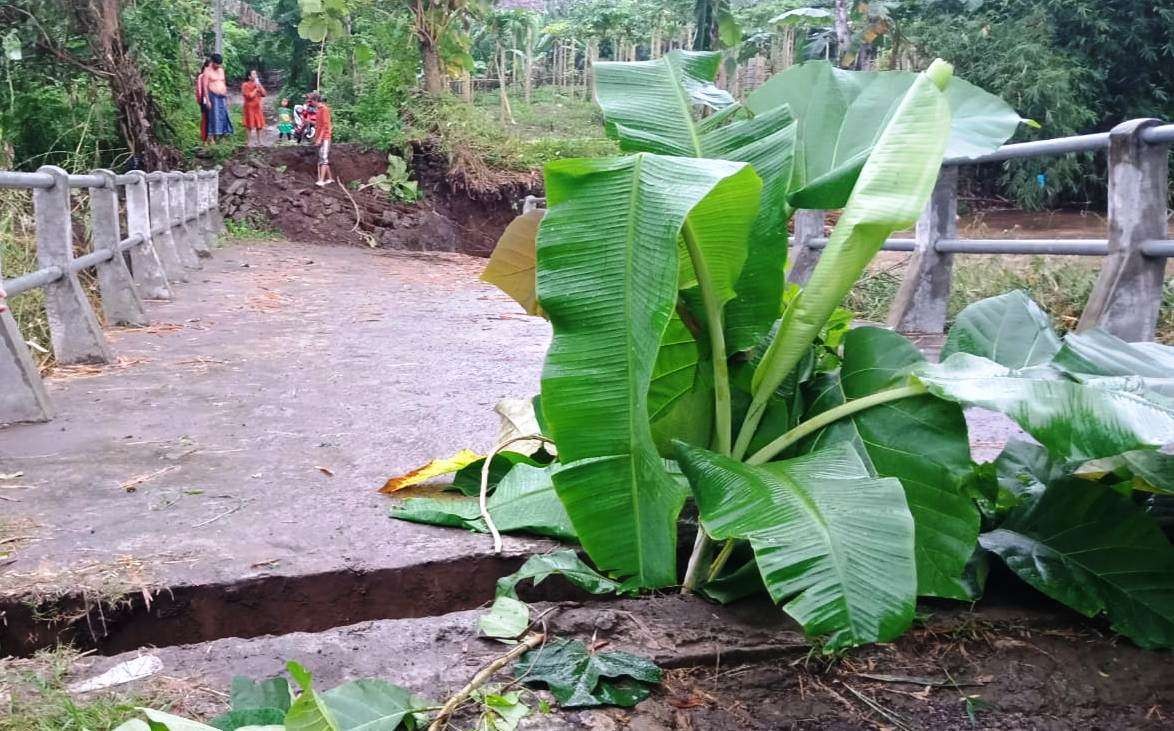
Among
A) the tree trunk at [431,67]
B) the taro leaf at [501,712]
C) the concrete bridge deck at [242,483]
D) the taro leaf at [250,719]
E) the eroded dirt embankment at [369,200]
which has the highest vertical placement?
the tree trunk at [431,67]

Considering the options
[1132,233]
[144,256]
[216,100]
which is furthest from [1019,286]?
[216,100]

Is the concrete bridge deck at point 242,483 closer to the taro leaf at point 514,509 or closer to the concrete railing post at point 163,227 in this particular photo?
the taro leaf at point 514,509

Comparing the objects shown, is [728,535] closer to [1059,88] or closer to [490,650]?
[490,650]

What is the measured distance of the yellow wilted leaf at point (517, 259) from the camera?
6.44 feet

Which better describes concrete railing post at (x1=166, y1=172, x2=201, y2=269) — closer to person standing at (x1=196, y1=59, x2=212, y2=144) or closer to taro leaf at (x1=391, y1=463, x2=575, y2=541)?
taro leaf at (x1=391, y1=463, x2=575, y2=541)

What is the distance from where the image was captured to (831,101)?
1.86 metres

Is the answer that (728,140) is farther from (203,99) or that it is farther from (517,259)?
(203,99)

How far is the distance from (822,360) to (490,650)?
879 millimetres

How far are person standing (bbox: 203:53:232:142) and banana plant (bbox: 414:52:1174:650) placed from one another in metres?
15.0

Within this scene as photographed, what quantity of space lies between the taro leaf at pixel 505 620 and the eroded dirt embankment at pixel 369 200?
531 inches

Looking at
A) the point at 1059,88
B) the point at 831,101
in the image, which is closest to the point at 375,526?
the point at 831,101

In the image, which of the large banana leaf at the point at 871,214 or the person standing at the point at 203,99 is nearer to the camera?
the large banana leaf at the point at 871,214

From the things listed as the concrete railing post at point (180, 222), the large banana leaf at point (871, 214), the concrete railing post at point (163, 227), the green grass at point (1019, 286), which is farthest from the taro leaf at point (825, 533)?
the concrete railing post at point (180, 222)

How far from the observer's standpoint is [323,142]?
1537 centimetres
